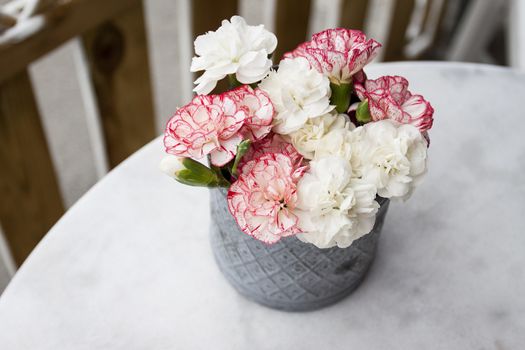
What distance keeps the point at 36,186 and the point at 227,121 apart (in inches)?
27.9

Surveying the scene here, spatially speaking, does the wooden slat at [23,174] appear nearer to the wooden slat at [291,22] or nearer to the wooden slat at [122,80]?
the wooden slat at [122,80]

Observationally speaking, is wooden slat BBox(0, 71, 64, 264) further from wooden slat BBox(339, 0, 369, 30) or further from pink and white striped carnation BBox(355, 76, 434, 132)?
wooden slat BBox(339, 0, 369, 30)

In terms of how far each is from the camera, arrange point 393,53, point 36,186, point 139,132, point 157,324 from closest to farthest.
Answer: point 157,324 → point 36,186 → point 139,132 → point 393,53

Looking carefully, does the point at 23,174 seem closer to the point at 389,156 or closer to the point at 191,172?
the point at 191,172

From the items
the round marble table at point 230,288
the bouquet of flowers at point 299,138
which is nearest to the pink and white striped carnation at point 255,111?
the bouquet of flowers at point 299,138

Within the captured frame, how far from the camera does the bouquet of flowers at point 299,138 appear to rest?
481 mm

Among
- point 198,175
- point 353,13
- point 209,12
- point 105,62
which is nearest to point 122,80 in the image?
point 105,62

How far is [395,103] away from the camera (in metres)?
0.51

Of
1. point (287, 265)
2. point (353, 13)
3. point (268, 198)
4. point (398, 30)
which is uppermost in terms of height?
point (268, 198)

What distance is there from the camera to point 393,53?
1.73m

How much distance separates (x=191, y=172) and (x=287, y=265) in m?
0.14

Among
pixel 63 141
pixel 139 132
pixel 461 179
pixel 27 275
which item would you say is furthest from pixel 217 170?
pixel 63 141

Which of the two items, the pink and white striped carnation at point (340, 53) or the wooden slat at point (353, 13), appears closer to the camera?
the pink and white striped carnation at point (340, 53)

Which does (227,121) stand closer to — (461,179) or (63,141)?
(461,179)
